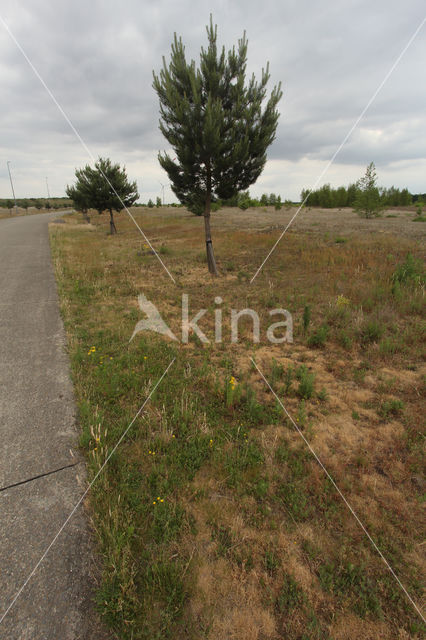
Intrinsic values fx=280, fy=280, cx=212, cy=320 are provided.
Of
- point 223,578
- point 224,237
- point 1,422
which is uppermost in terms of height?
point 224,237

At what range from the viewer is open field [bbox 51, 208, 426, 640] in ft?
6.61

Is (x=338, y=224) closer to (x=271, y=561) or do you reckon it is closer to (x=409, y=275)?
(x=409, y=275)

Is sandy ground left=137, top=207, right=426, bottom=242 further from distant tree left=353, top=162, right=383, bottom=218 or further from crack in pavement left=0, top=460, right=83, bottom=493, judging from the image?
crack in pavement left=0, top=460, right=83, bottom=493

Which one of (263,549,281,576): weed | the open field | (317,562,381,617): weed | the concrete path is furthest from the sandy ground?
the concrete path

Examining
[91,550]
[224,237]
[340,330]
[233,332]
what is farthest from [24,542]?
[224,237]

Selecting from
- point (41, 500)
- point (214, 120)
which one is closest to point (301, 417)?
point (41, 500)

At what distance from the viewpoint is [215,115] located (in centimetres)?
979

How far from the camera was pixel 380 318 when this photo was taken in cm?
696

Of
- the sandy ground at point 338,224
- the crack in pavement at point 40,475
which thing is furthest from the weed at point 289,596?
the sandy ground at point 338,224

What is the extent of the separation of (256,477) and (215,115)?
439 inches

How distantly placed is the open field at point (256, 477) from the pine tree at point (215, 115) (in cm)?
725

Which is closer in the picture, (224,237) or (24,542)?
(24,542)

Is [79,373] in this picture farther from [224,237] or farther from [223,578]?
[224,237]

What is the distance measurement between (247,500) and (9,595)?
1950 mm
